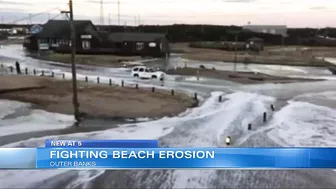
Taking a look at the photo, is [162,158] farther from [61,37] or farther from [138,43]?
[61,37]

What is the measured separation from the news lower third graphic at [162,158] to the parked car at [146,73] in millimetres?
2414

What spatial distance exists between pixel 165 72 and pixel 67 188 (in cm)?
222

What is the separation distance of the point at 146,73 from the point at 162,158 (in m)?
2.54

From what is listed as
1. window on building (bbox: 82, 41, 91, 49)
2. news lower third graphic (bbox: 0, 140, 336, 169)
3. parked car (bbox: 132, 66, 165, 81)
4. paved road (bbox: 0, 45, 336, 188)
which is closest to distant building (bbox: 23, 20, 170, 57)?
window on building (bbox: 82, 41, 91, 49)

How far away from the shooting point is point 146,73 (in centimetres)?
527

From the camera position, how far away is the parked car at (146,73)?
5.30 metres

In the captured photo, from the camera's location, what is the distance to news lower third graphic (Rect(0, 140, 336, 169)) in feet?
9.27

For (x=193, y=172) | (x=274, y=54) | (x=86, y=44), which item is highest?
(x=86, y=44)

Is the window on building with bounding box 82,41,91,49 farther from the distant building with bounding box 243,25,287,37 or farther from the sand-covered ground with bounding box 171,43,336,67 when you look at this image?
the distant building with bounding box 243,25,287,37

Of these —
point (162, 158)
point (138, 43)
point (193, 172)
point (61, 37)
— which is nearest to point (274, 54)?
point (138, 43)

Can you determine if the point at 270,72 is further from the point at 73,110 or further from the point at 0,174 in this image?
the point at 0,174

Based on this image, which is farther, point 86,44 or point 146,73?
point 146,73

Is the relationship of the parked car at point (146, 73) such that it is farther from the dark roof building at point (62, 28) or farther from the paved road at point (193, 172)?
the dark roof building at point (62, 28)

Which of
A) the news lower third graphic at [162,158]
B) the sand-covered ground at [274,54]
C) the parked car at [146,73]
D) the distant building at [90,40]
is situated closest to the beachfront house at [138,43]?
the distant building at [90,40]
